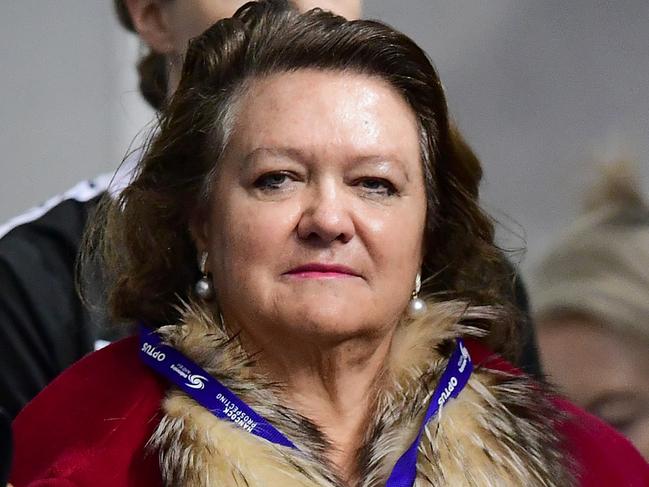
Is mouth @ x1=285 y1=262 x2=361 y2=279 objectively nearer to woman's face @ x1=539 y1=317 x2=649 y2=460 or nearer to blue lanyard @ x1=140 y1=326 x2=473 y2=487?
blue lanyard @ x1=140 y1=326 x2=473 y2=487

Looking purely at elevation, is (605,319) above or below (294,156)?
below

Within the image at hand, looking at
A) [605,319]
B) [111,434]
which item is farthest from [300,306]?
[605,319]

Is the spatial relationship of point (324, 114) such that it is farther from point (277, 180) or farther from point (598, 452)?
point (598, 452)

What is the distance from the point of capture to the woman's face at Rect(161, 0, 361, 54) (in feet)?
7.01

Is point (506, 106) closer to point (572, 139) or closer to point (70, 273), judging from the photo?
point (572, 139)

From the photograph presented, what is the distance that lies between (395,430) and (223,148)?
400 millimetres

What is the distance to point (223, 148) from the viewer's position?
1.87 meters

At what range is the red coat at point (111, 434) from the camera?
1753 millimetres

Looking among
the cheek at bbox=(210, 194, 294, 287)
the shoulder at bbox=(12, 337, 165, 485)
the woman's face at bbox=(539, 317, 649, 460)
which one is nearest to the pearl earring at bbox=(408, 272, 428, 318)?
the cheek at bbox=(210, 194, 294, 287)

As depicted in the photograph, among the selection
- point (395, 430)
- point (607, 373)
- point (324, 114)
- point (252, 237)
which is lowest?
point (607, 373)

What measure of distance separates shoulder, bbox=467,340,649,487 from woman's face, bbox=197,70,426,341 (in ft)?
0.60

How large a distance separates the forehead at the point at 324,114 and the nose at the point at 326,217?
0.18ft

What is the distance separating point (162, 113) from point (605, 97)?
1.61 metres

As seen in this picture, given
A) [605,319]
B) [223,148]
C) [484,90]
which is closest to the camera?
[223,148]
